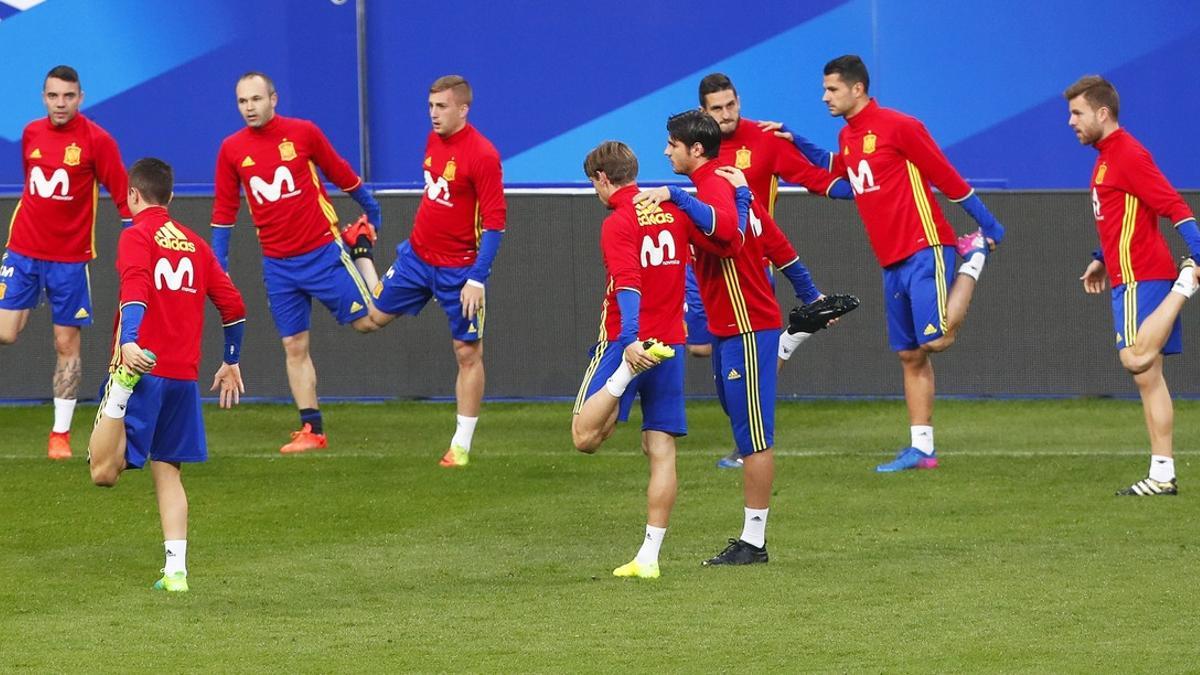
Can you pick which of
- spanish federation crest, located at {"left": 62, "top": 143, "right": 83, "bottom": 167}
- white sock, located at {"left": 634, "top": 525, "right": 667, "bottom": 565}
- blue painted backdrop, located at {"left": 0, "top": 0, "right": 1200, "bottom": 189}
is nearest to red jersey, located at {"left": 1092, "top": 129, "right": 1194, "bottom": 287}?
white sock, located at {"left": 634, "top": 525, "right": 667, "bottom": 565}

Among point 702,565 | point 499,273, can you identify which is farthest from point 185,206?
point 702,565

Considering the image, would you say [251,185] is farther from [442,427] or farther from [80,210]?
[442,427]

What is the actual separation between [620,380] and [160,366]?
1792 mm

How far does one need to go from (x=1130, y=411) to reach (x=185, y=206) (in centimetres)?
681

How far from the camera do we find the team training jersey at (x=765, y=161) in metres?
11.4

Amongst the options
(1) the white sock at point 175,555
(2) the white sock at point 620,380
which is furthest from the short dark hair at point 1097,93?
(1) the white sock at point 175,555

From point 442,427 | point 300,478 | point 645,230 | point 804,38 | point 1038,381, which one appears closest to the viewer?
point 645,230

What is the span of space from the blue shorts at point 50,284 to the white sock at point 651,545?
17.2 ft

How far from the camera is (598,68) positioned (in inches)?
645

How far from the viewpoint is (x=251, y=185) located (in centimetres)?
1216

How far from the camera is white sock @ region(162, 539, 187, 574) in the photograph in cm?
786

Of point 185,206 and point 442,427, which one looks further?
point 185,206

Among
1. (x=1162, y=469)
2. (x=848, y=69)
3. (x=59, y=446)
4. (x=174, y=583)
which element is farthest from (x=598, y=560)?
(x=59, y=446)

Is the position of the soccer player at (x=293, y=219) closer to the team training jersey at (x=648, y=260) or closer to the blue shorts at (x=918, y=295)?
the blue shorts at (x=918, y=295)
